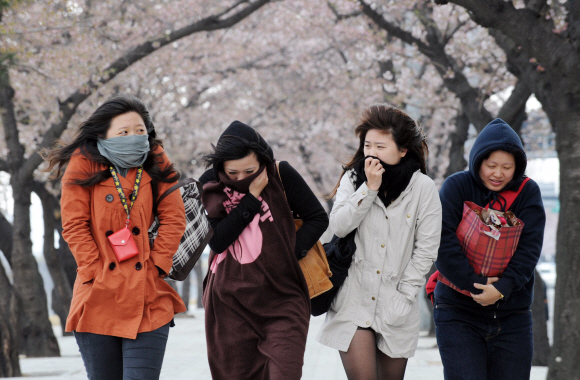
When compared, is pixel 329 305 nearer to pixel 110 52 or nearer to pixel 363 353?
pixel 363 353

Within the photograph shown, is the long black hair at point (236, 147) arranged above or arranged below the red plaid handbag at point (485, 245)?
above

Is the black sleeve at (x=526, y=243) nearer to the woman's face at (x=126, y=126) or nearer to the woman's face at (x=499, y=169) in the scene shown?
the woman's face at (x=499, y=169)

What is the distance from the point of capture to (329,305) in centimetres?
388

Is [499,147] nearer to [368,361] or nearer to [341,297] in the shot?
[341,297]

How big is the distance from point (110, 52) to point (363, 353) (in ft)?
34.1

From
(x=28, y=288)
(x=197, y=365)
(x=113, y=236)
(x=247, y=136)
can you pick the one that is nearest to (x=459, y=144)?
(x=197, y=365)

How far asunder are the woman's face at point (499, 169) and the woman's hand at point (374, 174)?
0.60 m

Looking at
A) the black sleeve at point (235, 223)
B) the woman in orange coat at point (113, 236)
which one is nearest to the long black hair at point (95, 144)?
the woman in orange coat at point (113, 236)

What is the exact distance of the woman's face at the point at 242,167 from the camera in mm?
3703

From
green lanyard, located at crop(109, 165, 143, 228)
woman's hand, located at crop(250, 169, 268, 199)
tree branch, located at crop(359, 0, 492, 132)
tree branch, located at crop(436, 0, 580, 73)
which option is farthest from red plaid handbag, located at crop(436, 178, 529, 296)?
tree branch, located at crop(359, 0, 492, 132)

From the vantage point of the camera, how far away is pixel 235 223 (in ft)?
12.1

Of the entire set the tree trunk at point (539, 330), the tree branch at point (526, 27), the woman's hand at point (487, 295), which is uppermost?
the tree branch at point (526, 27)

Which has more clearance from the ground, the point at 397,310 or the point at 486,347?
the point at 397,310

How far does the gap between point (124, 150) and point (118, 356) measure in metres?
1.02
